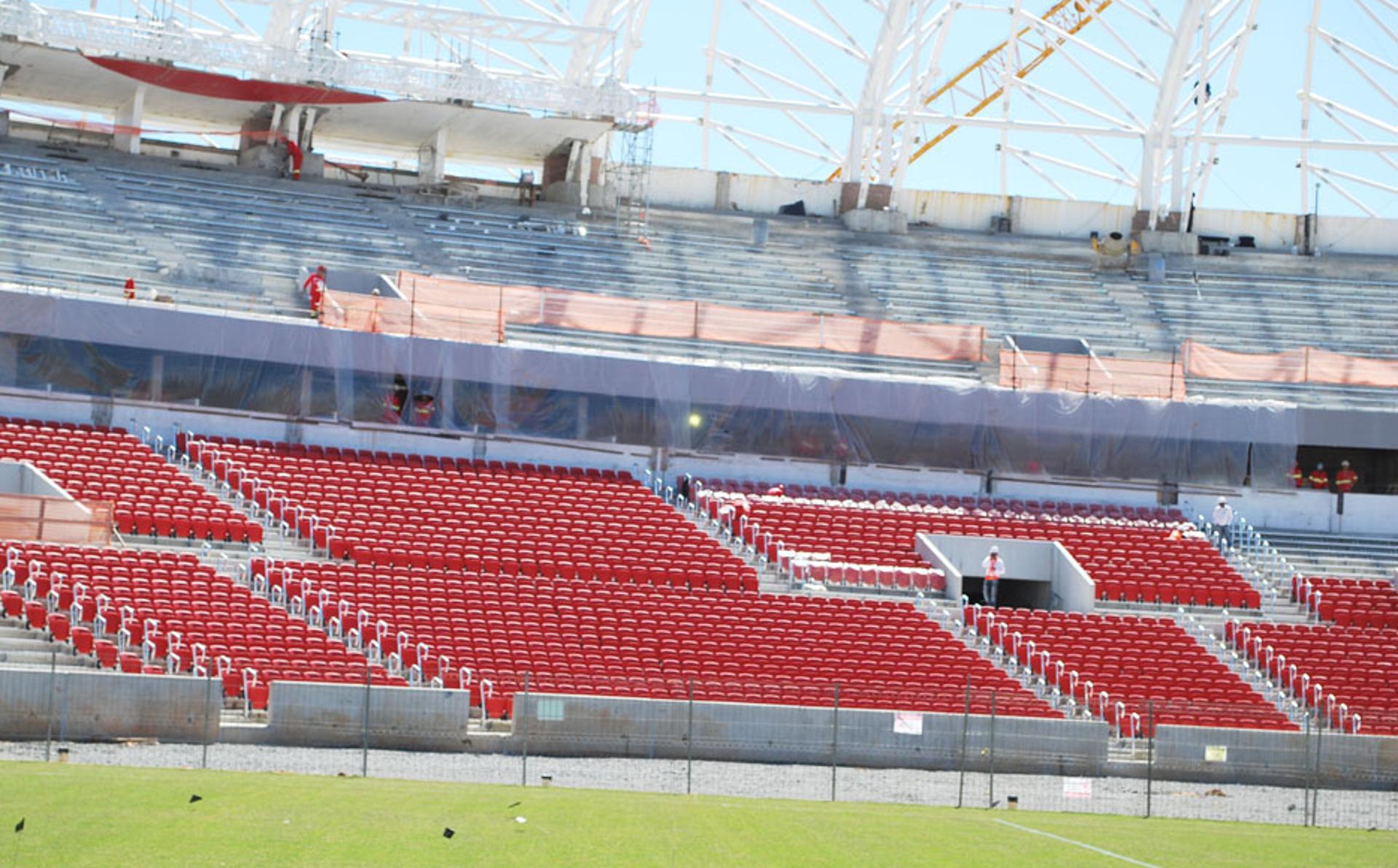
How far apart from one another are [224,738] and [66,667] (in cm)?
270

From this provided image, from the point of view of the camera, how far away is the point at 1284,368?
153 ft

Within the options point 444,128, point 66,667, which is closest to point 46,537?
point 66,667

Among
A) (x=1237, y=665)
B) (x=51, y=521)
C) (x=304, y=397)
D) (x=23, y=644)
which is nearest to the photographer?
(x=23, y=644)

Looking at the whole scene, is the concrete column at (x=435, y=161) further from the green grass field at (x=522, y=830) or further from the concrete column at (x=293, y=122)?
the green grass field at (x=522, y=830)

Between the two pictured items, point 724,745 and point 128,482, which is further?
point 128,482

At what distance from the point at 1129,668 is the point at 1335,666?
14.4ft

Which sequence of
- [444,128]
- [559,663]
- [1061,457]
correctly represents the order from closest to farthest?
[559,663]
[1061,457]
[444,128]

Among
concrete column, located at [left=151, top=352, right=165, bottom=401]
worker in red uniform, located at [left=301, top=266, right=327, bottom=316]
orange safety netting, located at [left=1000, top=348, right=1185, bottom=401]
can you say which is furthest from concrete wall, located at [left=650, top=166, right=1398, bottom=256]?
concrete column, located at [left=151, top=352, right=165, bottom=401]

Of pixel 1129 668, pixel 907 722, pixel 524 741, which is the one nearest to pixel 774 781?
pixel 907 722

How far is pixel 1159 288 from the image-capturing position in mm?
53531

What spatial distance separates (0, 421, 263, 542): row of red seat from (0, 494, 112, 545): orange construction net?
1.05 m

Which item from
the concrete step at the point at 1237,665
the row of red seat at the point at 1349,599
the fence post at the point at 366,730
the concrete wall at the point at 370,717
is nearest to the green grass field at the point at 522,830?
the fence post at the point at 366,730

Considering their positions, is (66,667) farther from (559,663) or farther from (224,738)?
(559,663)

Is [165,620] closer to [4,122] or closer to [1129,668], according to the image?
[1129,668]
